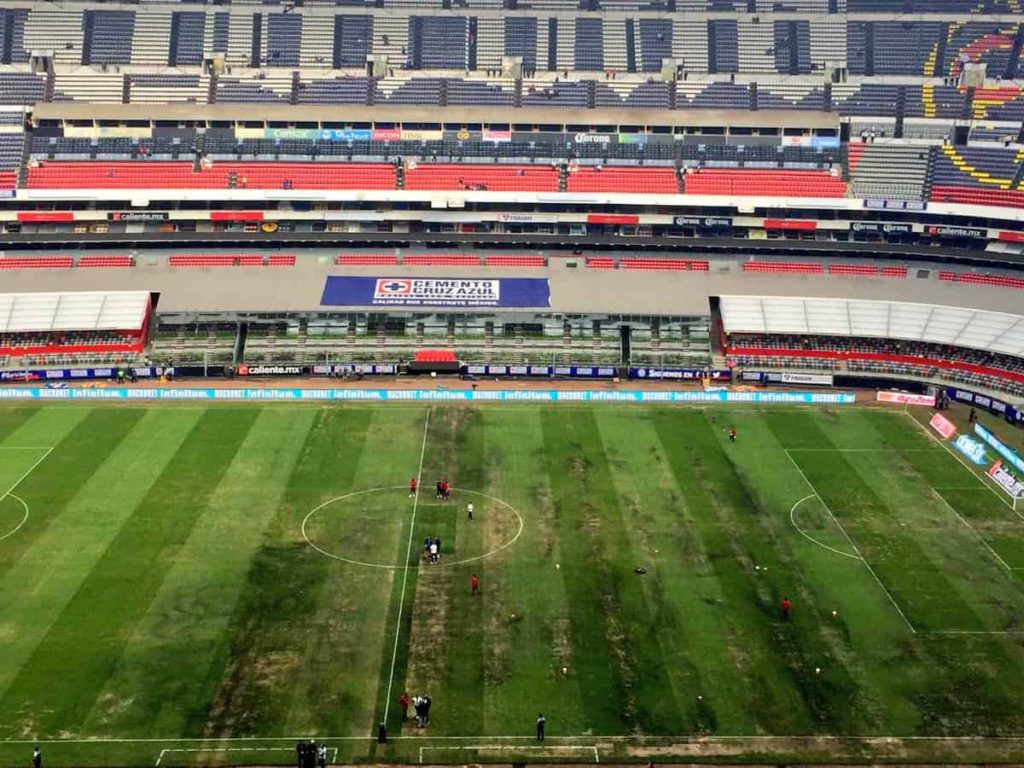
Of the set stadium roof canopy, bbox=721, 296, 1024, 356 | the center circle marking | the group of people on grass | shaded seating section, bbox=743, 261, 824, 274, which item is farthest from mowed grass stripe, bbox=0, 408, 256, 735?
shaded seating section, bbox=743, 261, 824, 274

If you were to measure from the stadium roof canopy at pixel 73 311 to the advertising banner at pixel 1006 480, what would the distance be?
57671 millimetres

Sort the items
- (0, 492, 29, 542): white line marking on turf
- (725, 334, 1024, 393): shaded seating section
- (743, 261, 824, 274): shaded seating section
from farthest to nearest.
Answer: (743, 261, 824, 274): shaded seating section → (725, 334, 1024, 393): shaded seating section → (0, 492, 29, 542): white line marking on turf

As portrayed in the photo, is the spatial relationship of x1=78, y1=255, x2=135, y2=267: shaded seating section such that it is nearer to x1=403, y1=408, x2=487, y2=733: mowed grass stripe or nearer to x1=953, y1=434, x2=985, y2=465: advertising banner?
x1=403, y1=408, x2=487, y2=733: mowed grass stripe

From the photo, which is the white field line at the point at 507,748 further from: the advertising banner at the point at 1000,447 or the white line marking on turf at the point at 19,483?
the advertising banner at the point at 1000,447

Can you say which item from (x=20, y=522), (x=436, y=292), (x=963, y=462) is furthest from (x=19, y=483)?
(x=963, y=462)

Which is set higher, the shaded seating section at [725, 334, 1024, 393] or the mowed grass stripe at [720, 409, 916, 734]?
the shaded seating section at [725, 334, 1024, 393]

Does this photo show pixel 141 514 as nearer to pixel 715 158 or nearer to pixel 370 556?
pixel 370 556

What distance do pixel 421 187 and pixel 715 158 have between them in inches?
995

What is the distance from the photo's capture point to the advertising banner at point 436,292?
270 ft

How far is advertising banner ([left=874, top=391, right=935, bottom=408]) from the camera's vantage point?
74250 millimetres

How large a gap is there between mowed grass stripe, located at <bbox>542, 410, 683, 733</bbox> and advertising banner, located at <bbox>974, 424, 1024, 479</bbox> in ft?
76.3

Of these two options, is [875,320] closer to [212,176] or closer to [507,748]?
[507,748]

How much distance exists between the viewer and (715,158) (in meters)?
93.9

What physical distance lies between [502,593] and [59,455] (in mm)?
29616
